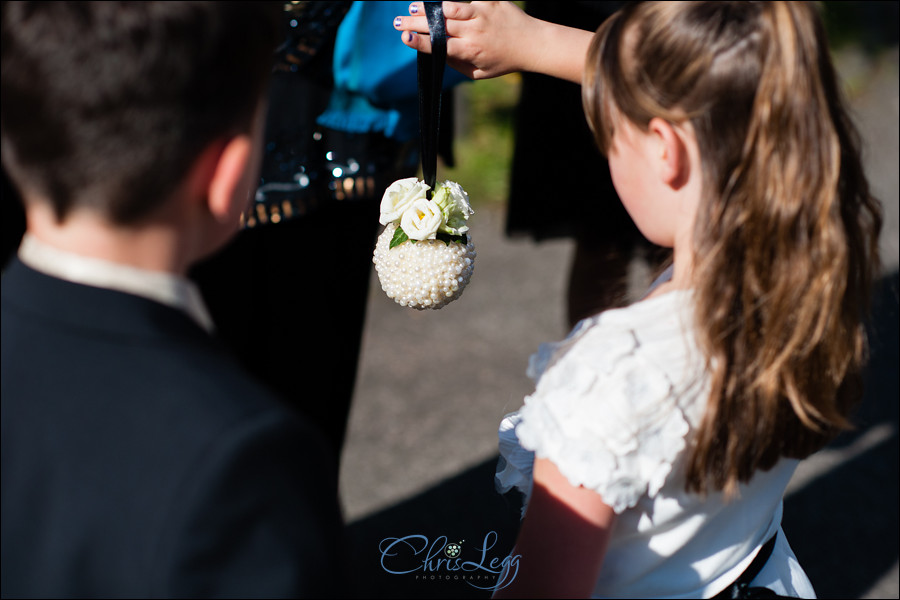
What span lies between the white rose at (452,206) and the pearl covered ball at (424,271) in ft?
0.07

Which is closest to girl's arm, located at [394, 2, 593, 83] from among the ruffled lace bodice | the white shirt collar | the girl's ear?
the girl's ear

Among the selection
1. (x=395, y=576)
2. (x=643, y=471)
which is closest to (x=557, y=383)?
(x=643, y=471)

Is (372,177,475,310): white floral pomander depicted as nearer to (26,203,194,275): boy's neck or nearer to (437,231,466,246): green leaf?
(437,231,466,246): green leaf

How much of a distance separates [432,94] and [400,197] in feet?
0.47

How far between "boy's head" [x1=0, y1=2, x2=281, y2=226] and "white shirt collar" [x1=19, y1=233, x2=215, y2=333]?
0.04 metres

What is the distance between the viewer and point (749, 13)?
89 centimetres

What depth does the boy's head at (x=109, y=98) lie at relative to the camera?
726 millimetres

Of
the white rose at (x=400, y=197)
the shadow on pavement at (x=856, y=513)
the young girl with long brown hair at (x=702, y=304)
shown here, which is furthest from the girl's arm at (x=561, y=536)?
the shadow on pavement at (x=856, y=513)

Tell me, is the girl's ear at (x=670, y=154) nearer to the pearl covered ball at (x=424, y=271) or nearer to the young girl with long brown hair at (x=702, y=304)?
the young girl with long brown hair at (x=702, y=304)

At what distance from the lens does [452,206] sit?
1.18 meters

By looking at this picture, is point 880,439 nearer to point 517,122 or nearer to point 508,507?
point 517,122

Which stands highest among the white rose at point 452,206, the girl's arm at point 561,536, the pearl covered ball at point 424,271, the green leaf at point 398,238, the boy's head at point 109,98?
the boy's head at point 109,98

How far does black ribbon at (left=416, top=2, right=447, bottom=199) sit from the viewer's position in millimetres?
1161

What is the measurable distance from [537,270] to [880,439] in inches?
56.6
